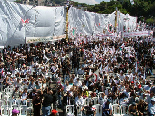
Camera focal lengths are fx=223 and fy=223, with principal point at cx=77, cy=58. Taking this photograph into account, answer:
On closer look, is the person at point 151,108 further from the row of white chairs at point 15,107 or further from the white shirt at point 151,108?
the row of white chairs at point 15,107

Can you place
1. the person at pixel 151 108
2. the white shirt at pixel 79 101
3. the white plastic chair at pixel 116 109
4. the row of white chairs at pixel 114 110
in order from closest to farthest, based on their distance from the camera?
the person at pixel 151 108
the row of white chairs at pixel 114 110
the white plastic chair at pixel 116 109
the white shirt at pixel 79 101

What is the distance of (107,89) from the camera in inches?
412

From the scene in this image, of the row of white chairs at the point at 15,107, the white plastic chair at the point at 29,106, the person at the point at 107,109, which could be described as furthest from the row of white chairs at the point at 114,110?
the row of white chairs at the point at 15,107

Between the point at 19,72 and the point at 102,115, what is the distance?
22.5 feet

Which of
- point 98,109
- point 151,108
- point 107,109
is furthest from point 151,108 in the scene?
point 98,109

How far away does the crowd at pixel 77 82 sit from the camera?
856 centimetres

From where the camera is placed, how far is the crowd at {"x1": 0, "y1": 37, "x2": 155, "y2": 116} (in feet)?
28.1

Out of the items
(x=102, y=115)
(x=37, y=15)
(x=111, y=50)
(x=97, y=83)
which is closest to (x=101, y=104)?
(x=102, y=115)

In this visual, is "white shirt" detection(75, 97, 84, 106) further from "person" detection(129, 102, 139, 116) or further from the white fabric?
the white fabric

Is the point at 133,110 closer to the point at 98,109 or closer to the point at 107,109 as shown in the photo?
the point at 107,109

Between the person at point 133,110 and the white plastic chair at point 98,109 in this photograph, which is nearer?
the person at point 133,110

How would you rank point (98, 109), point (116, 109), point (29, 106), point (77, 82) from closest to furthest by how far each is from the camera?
point (98, 109)
point (116, 109)
point (29, 106)
point (77, 82)

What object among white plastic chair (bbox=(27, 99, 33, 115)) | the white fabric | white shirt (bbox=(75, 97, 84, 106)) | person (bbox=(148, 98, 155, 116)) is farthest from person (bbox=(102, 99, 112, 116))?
the white fabric

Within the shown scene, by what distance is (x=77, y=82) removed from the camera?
1088cm
